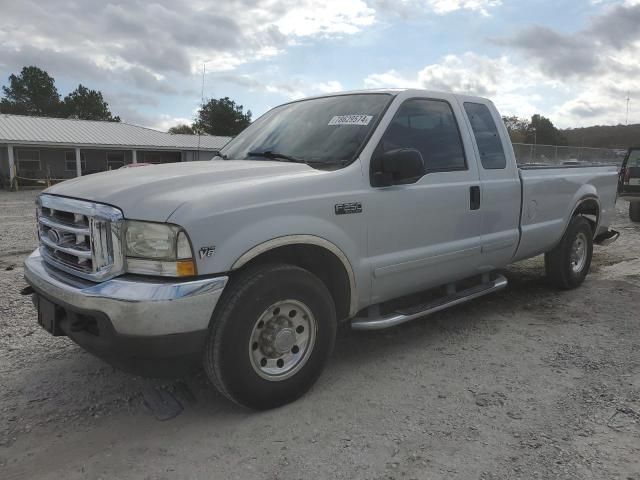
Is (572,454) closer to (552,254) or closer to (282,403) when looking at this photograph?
(282,403)

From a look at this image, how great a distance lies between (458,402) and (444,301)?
1.07m

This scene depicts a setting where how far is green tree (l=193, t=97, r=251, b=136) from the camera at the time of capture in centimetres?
5388

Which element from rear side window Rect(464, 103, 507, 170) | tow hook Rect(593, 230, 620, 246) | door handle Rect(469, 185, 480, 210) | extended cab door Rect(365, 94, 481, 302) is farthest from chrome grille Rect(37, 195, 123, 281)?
tow hook Rect(593, 230, 620, 246)

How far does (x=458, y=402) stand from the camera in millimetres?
3203

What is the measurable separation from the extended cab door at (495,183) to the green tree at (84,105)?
230ft

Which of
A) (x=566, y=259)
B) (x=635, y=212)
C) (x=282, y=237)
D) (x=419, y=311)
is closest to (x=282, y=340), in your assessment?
(x=282, y=237)

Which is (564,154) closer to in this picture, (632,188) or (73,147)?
(632,188)

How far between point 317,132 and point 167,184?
4.37ft

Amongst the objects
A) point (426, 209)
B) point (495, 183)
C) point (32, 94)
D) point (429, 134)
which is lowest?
point (426, 209)

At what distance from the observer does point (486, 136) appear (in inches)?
180

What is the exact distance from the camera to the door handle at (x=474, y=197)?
165 inches

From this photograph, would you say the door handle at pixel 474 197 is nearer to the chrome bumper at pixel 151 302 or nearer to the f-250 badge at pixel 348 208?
the f-250 badge at pixel 348 208

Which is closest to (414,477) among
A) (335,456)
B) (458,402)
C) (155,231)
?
(335,456)

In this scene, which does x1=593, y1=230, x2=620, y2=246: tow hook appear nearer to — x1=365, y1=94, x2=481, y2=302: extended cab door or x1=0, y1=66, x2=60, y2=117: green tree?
x1=365, y1=94, x2=481, y2=302: extended cab door
